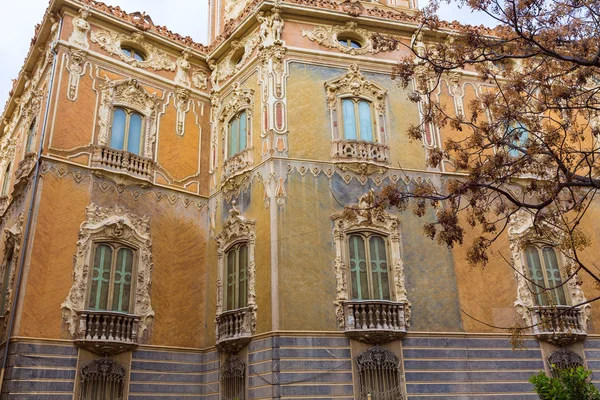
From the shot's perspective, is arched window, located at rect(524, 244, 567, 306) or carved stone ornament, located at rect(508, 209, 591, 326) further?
arched window, located at rect(524, 244, 567, 306)

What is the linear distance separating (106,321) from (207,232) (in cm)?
433

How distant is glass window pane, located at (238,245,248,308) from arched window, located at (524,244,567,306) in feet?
26.7

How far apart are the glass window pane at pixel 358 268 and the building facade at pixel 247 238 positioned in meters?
0.06

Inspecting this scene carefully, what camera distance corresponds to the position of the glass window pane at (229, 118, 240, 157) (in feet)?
62.2

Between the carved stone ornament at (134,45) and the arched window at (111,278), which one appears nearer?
the arched window at (111,278)

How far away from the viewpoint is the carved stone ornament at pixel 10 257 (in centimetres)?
1541

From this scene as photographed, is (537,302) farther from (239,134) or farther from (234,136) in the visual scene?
(234,136)

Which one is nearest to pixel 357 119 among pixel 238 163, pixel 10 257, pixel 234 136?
pixel 238 163

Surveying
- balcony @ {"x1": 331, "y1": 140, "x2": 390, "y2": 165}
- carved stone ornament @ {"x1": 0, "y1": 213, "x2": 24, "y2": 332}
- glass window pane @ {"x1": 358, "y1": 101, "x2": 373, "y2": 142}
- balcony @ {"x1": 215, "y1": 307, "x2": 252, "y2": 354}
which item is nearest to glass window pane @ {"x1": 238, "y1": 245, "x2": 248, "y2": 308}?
balcony @ {"x1": 215, "y1": 307, "x2": 252, "y2": 354}

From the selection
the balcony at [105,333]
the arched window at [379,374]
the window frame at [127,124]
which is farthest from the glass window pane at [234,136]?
the arched window at [379,374]

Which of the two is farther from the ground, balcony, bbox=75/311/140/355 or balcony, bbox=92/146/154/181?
balcony, bbox=92/146/154/181

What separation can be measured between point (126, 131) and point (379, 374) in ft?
34.6

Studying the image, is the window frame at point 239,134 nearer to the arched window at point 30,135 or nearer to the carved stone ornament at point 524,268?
the arched window at point 30,135

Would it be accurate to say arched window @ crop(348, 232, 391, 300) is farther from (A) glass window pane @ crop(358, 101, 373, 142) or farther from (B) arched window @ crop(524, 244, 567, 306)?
(B) arched window @ crop(524, 244, 567, 306)
